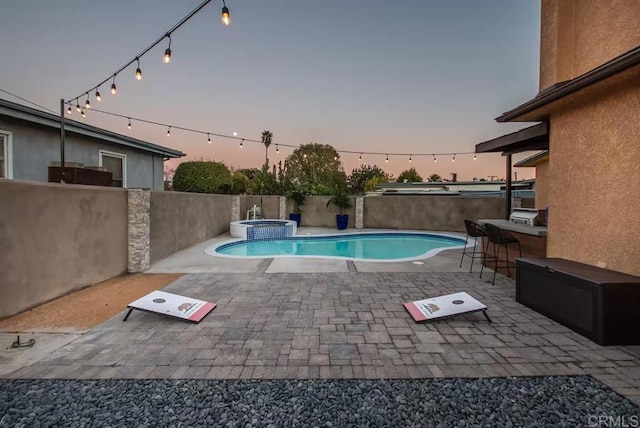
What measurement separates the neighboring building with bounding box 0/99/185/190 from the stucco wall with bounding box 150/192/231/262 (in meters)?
2.51

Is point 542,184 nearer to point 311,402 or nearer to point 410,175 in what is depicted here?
point 311,402

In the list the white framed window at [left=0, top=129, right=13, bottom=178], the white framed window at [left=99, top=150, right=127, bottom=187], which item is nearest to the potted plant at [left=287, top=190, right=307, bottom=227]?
the white framed window at [left=99, top=150, right=127, bottom=187]

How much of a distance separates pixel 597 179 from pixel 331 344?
13.0 feet

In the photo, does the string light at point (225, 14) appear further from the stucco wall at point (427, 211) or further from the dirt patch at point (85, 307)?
the stucco wall at point (427, 211)

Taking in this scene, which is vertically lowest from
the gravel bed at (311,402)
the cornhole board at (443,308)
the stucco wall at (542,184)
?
the gravel bed at (311,402)

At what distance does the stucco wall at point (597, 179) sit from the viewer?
353 cm

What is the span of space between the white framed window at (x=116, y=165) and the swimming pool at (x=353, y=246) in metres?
4.47

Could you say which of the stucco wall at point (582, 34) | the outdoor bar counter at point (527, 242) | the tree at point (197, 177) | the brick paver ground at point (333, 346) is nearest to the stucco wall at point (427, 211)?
the outdoor bar counter at point (527, 242)

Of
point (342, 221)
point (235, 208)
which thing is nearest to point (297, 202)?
point (342, 221)

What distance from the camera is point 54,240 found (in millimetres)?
4336

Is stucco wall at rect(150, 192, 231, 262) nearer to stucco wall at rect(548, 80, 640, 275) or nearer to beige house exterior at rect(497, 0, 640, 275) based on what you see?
beige house exterior at rect(497, 0, 640, 275)

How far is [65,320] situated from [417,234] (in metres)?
10.7

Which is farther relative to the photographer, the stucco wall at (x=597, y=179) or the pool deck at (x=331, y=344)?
the stucco wall at (x=597, y=179)

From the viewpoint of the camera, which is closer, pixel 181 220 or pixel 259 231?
pixel 181 220
